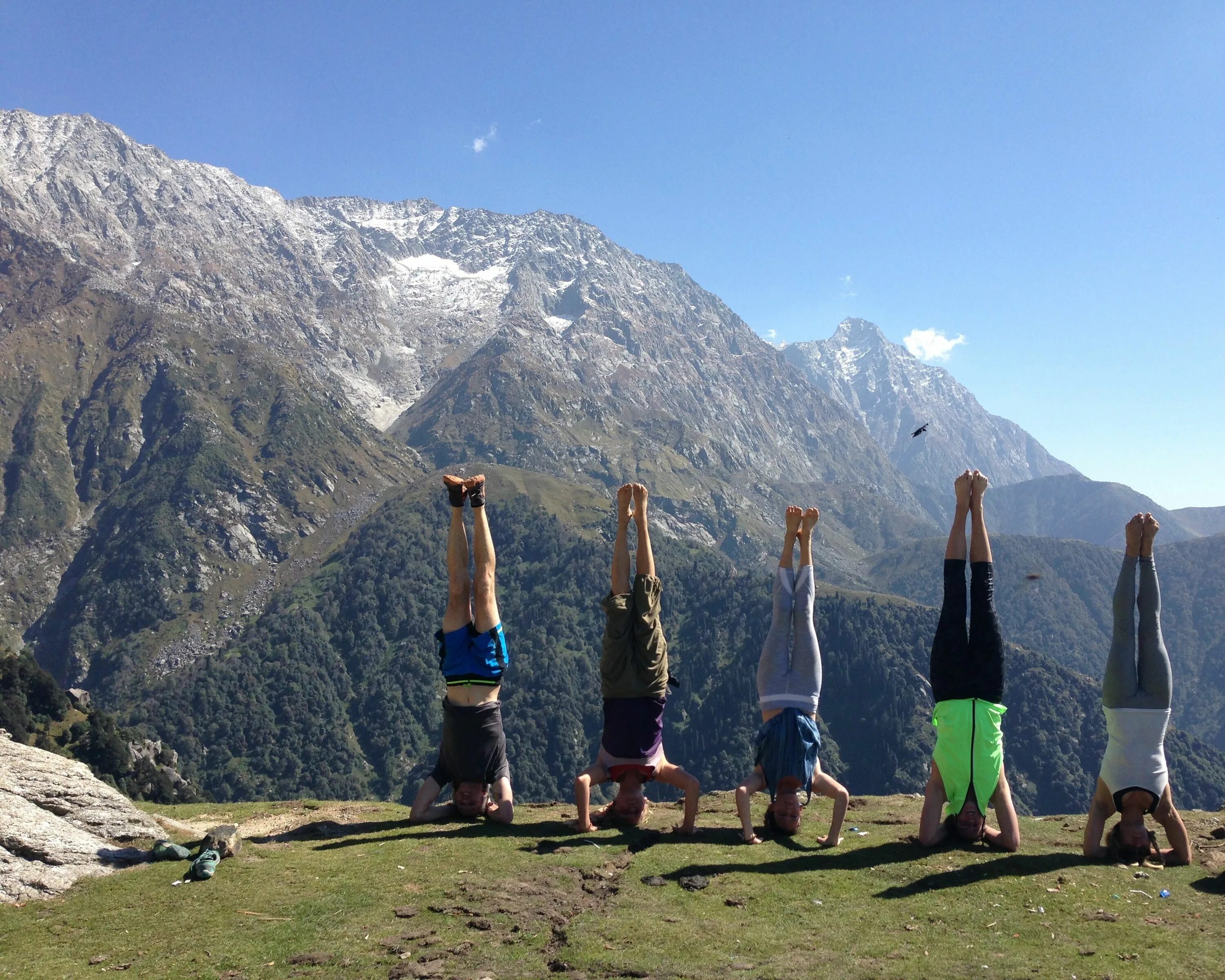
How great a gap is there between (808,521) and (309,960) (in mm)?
12166

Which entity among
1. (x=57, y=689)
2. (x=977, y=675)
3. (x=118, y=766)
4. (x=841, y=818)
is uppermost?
(x=977, y=675)

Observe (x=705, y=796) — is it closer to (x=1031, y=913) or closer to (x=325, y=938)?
(x=1031, y=913)

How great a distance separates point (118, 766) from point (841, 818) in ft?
392

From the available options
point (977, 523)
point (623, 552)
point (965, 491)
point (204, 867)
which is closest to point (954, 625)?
point (977, 523)

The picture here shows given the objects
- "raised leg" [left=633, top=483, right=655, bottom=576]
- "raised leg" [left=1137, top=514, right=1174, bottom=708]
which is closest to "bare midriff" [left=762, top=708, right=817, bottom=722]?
"raised leg" [left=633, top=483, right=655, bottom=576]

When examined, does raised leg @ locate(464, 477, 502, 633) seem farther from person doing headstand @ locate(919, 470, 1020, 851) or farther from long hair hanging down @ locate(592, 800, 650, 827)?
→ person doing headstand @ locate(919, 470, 1020, 851)

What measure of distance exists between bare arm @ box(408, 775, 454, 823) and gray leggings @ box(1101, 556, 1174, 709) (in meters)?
13.7

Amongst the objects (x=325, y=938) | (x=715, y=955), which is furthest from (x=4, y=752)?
(x=715, y=955)

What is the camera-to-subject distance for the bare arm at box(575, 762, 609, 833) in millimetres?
16750

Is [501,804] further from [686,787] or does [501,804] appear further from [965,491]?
[965,491]

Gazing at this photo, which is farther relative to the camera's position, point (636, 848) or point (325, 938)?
point (636, 848)

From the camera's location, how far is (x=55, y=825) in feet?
51.1

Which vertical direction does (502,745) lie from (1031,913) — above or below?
above

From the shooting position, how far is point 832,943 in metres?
12.0
